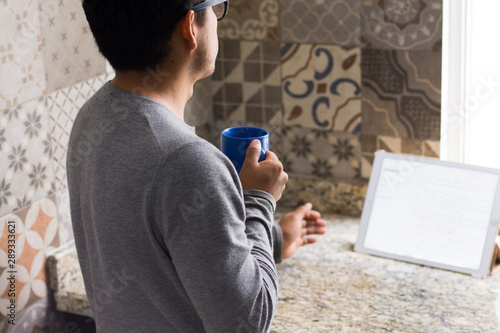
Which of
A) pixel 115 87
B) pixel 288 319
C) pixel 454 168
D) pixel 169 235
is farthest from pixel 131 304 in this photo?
pixel 454 168

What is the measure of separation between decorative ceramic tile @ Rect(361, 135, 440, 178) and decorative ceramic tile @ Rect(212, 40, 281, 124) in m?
0.26

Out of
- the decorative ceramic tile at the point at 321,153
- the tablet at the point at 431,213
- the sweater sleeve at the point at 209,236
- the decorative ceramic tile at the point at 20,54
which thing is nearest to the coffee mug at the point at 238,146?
the sweater sleeve at the point at 209,236

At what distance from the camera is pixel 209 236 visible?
2.39ft

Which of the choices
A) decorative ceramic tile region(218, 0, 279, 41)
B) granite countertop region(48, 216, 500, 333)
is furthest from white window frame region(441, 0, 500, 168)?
decorative ceramic tile region(218, 0, 279, 41)

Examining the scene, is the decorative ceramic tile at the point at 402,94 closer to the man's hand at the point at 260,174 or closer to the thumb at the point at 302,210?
the thumb at the point at 302,210

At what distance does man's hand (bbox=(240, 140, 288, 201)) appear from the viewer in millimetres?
884

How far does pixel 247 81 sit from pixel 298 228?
50 centimetres

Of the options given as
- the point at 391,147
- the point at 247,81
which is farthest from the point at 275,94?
the point at 391,147

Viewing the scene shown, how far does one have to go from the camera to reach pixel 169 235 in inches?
28.9

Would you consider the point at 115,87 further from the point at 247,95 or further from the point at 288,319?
the point at 247,95

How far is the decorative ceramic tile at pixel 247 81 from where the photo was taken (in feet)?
5.65

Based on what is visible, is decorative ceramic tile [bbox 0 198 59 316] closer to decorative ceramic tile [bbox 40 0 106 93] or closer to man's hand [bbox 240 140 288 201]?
decorative ceramic tile [bbox 40 0 106 93]

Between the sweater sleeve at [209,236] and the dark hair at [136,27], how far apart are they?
14 centimetres

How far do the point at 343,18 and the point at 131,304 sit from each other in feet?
3.38
